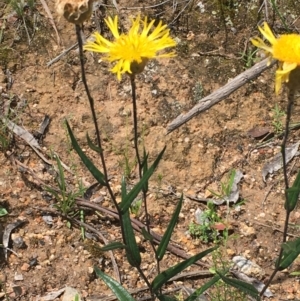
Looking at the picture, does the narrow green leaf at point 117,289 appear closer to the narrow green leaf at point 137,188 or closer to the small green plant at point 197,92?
the narrow green leaf at point 137,188

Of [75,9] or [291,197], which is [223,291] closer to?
[291,197]

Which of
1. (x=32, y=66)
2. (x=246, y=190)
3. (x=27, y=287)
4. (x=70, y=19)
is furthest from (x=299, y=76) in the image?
(x=32, y=66)

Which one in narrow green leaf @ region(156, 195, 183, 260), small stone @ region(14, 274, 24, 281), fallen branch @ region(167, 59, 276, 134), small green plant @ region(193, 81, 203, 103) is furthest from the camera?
small green plant @ region(193, 81, 203, 103)

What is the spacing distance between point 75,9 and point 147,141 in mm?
1374

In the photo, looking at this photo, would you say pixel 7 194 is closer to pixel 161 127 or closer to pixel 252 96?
pixel 161 127

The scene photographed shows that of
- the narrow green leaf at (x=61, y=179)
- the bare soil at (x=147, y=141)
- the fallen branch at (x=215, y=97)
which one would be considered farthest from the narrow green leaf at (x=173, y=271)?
the fallen branch at (x=215, y=97)

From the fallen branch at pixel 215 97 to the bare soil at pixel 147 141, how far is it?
59mm

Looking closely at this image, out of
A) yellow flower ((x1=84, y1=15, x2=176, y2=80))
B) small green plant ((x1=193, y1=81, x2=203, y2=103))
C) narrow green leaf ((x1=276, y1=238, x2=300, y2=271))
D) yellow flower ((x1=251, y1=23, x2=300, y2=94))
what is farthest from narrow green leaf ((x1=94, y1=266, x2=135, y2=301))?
small green plant ((x1=193, y1=81, x2=203, y2=103))

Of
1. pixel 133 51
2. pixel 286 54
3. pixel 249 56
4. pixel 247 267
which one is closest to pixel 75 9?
pixel 133 51

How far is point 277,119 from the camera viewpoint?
8.64 ft

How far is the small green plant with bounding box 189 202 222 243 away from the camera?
2277mm

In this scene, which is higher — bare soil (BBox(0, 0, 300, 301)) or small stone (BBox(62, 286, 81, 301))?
bare soil (BBox(0, 0, 300, 301))

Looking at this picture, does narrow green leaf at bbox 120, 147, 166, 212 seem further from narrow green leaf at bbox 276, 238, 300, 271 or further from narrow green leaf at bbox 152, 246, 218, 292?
narrow green leaf at bbox 276, 238, 300, 271

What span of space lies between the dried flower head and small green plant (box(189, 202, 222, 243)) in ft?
4.10
